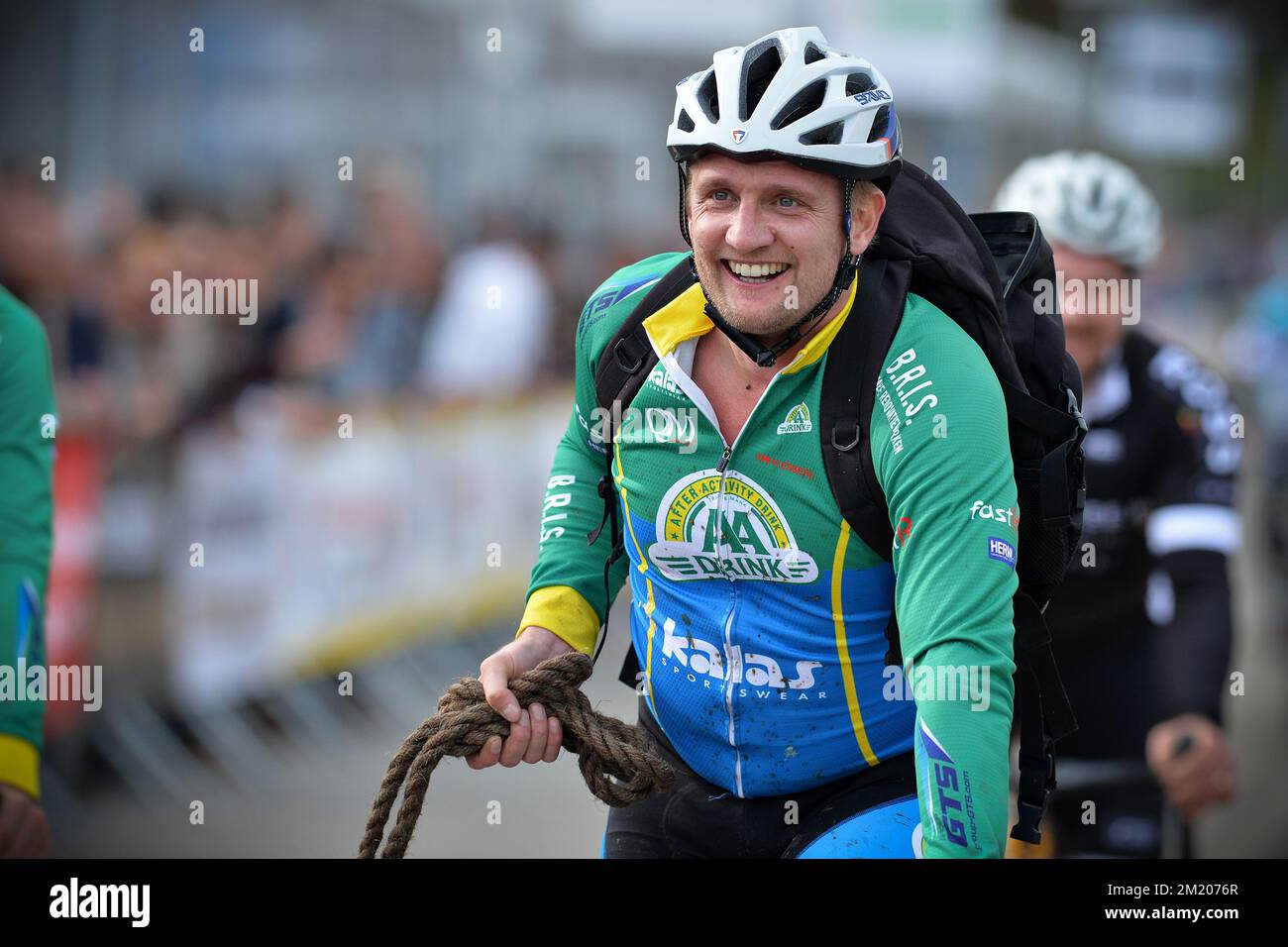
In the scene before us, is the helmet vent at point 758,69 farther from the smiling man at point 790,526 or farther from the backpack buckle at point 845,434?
the backpack buckle at point 845,434

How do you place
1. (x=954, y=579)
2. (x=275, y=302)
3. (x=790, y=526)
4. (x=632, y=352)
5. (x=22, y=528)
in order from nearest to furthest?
(x=954, y=579), (x=790, y=526), (x=632, y=352), (x=22, y=528), (x=275, y=302)

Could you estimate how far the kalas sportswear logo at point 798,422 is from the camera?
345 centimetres

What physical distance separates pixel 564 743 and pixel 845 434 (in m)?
0.94

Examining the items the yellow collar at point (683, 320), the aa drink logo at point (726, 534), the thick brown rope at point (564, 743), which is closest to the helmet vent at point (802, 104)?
the yellow collar at point (683, 320)

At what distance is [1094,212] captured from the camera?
19.3ft

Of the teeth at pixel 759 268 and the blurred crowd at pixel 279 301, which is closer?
the teeth at pixel 759 268

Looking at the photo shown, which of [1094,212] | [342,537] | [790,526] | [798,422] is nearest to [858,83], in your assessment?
[798,422]

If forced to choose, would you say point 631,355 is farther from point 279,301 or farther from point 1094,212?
point 279,301

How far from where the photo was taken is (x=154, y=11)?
10.0m

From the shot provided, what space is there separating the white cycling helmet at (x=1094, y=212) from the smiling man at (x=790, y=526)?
7.99 feet

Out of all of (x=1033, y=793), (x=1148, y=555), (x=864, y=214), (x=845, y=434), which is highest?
(x=864, y=214)

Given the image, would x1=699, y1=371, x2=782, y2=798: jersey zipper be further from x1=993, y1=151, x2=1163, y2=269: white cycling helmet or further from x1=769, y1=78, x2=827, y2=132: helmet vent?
x1=993, y1=151, x2=1163, y2=269: white cycling helmet

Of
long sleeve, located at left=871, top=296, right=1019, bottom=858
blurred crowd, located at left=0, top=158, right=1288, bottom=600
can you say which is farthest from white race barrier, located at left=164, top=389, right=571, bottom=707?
long sleeve, located at left=871, top=296, right=1019, bottom=858
